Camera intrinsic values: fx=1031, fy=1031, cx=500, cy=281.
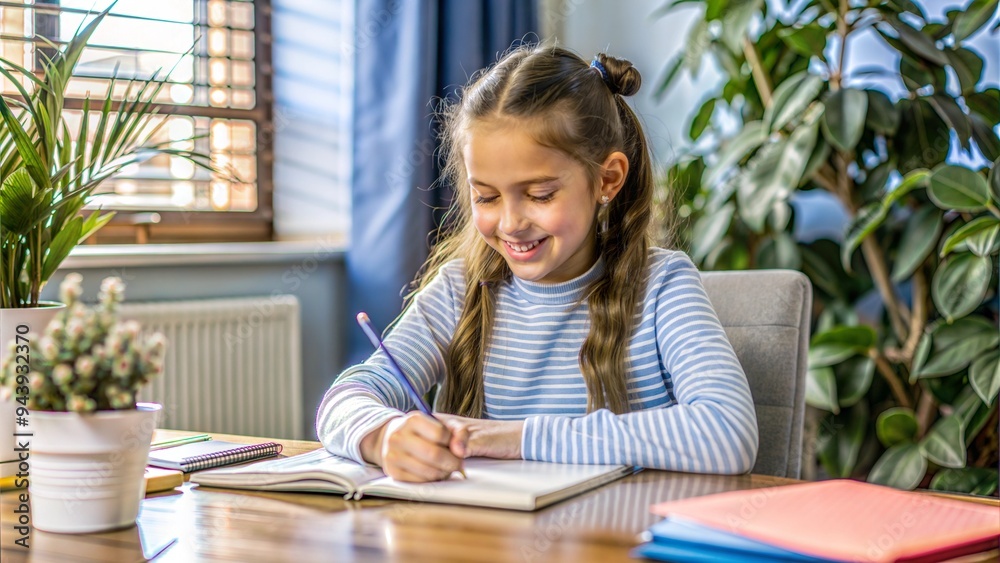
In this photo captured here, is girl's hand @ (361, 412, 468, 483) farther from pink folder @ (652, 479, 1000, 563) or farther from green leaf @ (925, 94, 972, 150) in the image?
green leaf @ (925, 94, 972, 150)

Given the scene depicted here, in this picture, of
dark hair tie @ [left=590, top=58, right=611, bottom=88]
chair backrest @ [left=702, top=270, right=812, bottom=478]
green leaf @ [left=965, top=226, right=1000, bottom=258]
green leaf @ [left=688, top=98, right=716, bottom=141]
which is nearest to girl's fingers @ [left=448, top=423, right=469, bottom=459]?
chair backrest @ [left=702, top=270, right=812, bottom=478]

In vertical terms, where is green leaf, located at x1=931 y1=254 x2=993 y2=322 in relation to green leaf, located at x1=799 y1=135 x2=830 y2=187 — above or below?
below

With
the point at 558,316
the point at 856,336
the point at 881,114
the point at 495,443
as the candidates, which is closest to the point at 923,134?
the point at 881,114

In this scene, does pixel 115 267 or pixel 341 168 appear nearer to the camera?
pixel 115 267

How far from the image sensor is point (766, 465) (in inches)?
51.5

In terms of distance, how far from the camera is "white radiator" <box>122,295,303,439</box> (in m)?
2.50

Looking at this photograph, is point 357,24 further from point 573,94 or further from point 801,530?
point 801,530

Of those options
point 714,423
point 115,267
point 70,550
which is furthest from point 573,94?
point 115,267

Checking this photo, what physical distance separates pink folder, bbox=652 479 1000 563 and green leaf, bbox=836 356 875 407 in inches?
58.7

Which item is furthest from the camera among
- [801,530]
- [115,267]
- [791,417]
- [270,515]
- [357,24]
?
[357,24]

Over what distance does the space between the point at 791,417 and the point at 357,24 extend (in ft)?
6.70

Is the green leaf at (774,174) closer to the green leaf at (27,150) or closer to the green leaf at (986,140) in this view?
the green leaf at (986,140)

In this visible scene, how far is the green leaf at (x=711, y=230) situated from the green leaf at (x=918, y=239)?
0.40m

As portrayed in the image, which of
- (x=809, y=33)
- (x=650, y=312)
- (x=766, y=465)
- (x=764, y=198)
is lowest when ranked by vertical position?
(x=766, y=465)
